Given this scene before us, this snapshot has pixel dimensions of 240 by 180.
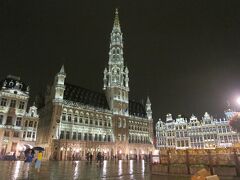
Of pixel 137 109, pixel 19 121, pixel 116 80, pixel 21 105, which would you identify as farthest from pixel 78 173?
pixel 137 109

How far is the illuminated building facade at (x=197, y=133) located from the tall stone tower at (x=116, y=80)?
92.3 ft

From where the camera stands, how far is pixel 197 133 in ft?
258

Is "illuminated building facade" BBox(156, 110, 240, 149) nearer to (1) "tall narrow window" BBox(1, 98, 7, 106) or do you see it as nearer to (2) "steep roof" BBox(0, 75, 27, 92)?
(2) "steep roof" BBox(0, 75, 27, 92)

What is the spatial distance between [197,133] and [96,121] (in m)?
44.5

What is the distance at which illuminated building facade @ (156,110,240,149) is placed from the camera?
72.2 m

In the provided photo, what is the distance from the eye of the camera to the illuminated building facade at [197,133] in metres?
72.2

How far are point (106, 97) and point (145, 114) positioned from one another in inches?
885

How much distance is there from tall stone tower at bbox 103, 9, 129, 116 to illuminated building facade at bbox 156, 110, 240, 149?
92.3ft

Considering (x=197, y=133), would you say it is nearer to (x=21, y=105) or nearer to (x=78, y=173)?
(x=21, y=105)

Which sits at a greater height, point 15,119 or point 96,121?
point 96,121

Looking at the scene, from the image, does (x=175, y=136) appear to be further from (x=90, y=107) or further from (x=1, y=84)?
(x=1, y=84)

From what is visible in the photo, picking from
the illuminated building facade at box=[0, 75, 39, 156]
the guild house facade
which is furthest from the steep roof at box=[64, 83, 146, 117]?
the illuminated building facade at box=[0, 75, 39, 156]

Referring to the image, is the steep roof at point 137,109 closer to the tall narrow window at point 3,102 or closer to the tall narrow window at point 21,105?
the tall narrow window at point 21,105

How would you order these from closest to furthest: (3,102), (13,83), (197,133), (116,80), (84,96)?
(3,102) → (13,83) → (84,96) → (116,80) → (197,133)
